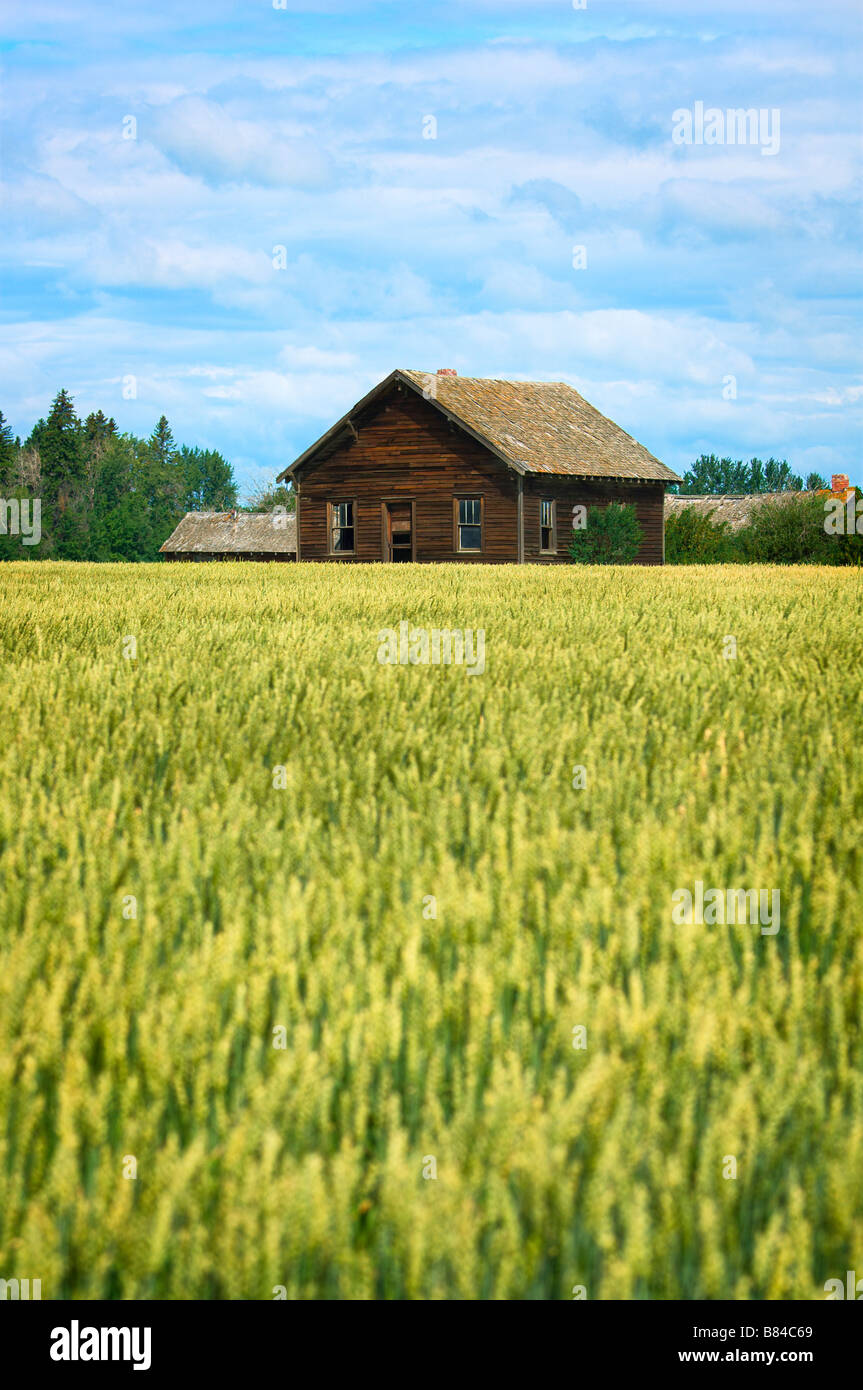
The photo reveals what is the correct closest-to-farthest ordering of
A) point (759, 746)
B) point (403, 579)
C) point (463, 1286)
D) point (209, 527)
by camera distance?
point (463, 1286)
point (759, 746)
point (403, 579)
point (209, 527)

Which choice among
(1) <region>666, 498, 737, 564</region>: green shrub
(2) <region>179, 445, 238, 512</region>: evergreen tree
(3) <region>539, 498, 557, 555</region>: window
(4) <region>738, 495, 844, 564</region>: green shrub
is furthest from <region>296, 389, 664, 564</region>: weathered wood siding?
(2) <region>179, 445, 238, 512</region>: evergreen tree

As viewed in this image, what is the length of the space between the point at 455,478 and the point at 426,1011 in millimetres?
31594

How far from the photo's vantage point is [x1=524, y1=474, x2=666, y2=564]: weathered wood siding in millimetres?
32438

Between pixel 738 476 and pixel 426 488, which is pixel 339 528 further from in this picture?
pixel 738 476

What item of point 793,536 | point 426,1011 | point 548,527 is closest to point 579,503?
point 548,527

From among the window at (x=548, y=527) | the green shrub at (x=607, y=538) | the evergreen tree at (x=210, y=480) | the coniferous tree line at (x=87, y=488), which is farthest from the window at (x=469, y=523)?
the evergreen tree at (x=210, y=480)

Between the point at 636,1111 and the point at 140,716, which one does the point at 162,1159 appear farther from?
the point at 140,716

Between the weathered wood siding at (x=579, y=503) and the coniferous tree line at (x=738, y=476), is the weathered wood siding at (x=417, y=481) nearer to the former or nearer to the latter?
the weathered wood siding at (x=579, y=503)

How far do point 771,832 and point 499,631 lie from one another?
16.0 ft

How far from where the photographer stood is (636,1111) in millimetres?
1836

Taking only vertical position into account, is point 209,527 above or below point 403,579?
above

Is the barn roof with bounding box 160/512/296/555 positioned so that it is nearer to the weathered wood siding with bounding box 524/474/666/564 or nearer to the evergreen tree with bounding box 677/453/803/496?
the weathered wood siding with bounding box 524/474/666/564

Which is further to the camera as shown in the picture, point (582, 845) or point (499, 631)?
point (499, 631)
